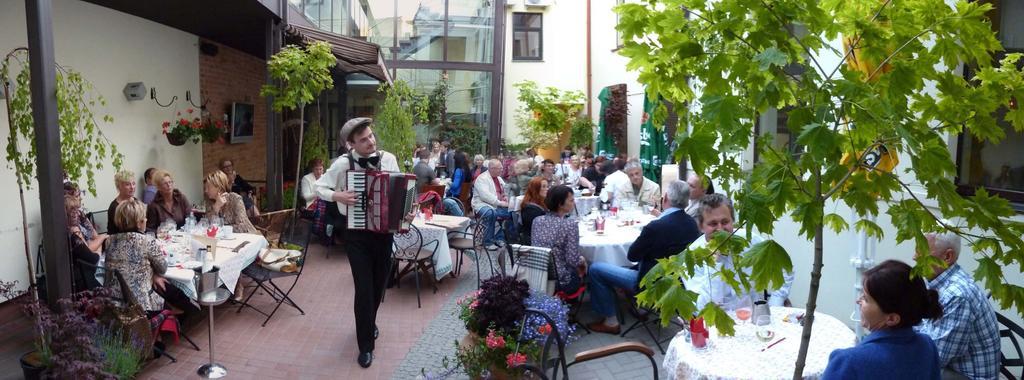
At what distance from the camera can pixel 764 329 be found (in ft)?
11.9

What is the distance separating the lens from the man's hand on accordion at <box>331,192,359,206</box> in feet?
16.2

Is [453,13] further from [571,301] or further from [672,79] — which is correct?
[672,79]

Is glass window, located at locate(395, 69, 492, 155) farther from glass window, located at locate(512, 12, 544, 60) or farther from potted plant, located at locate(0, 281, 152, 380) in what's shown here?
potted plant, located at locate(0, 281, 152, 380)

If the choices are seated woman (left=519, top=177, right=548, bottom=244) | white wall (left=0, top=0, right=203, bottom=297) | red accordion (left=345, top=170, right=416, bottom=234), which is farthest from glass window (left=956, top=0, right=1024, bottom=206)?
white wall (left=0, top=0, right=203, bottom=297)

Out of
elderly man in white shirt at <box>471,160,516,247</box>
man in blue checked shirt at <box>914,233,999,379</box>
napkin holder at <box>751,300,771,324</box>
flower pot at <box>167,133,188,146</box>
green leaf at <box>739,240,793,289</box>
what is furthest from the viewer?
elderly man in white shirt at <box>471,160,516,247</box>

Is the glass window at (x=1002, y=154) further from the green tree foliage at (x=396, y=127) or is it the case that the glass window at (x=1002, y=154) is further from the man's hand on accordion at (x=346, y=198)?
the green tree foliage at (x=396, y=127)

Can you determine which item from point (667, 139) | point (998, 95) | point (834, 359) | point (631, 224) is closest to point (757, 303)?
point (834, 359)

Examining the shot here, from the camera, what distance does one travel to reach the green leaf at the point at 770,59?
166 cm

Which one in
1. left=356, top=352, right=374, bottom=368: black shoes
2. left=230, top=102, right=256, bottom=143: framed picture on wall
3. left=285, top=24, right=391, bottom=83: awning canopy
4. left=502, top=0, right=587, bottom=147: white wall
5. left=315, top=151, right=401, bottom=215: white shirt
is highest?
left=502, top=0, right=587, bottom=147: white wall

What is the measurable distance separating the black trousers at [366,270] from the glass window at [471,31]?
1529 centimetres

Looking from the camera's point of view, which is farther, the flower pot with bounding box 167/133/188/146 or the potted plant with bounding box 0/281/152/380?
the flower pot with bounding box 167/133/188/146

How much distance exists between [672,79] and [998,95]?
967 millimetres

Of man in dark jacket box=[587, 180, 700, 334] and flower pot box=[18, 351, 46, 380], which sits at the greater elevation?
man in dark jacket box=[587, 180, 700, 334]

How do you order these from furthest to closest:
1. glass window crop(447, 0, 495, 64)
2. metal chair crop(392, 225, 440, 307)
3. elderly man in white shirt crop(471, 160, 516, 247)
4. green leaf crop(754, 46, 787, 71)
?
glass window crop(447, 0, 495, 64) < elderly man in white shirt crop(471, 160, 516, 247) < metal chair crop(392, 225, 440, 307) < green leaf crop(754, 46, 787, 71)
